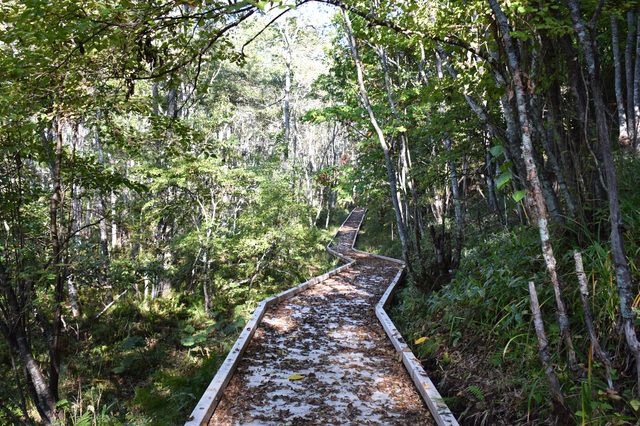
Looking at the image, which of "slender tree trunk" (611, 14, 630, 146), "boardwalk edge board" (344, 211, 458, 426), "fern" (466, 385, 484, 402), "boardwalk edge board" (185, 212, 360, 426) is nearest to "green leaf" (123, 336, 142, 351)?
"boardwalk edge board" (185, 212, 360, 426)

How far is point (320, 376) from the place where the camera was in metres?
4.29

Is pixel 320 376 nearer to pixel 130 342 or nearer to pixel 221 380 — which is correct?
pixel 221 380

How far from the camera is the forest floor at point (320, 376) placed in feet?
11.2

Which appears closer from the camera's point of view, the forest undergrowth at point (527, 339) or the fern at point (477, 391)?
the forest undergrowth at point (527, 339)

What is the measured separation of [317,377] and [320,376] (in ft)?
0.16

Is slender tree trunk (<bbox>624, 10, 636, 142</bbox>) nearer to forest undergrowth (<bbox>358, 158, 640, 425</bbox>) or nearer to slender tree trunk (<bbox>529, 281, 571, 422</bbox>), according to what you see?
forest undergrowth (<bbox>358, 158, 640, 425</bbox>)

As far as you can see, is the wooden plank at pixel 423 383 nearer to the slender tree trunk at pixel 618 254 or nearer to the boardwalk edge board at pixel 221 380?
the slender tree trunk at pixel 618 254

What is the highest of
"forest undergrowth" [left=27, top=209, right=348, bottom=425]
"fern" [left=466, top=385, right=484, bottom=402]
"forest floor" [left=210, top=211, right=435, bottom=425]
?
"fern" [left=466, top=385, right=484, bottom=402]

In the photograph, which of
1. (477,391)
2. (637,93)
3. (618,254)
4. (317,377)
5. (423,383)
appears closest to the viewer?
(618,254)

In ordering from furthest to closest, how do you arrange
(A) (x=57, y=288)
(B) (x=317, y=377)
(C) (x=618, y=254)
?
(A) (x=57, y=288) < (B) (x=317, y=377) < (C) (x=618, y=254)

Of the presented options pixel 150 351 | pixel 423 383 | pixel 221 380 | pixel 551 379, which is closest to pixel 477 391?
pixel 423 383

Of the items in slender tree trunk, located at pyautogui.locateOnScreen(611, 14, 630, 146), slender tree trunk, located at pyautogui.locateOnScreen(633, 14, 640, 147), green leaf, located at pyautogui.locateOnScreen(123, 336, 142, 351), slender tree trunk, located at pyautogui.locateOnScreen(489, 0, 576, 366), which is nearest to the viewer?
slender tree trunk, located at pyautogui.locateOnScreen(489, 0, 576, 366)

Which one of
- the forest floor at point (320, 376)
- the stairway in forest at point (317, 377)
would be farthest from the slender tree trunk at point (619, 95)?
the forest floor at point (320, 376)

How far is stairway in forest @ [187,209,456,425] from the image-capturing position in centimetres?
337
